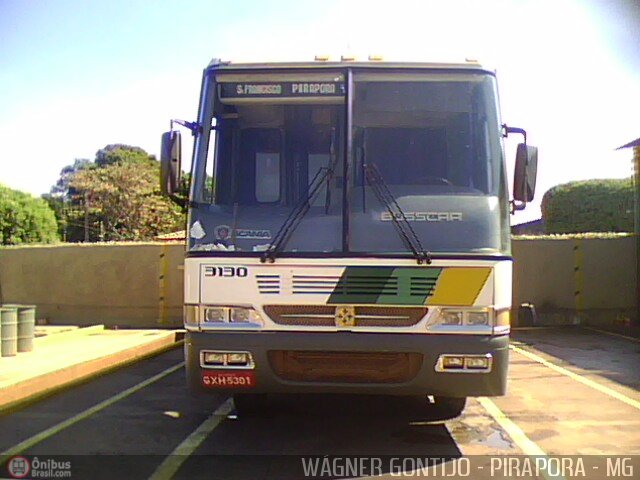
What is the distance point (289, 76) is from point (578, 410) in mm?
4662

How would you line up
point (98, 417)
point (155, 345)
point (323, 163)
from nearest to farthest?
point (323, 163), point (98, 417), point (155, 345)

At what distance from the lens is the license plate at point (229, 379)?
590cm

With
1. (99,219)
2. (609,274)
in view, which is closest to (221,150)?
(609,274)

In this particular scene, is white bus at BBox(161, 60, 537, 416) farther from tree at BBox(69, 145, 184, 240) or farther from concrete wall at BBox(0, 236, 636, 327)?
tree at BBox(69, 145, 184, 240)

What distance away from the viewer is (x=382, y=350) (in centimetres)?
578

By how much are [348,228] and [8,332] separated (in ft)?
27.4

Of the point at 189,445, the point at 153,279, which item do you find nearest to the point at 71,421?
the point at 189,445

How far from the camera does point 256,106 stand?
641 centimetres

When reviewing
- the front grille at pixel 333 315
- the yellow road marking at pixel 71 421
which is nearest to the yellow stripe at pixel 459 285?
the front grille at pixel 333 315

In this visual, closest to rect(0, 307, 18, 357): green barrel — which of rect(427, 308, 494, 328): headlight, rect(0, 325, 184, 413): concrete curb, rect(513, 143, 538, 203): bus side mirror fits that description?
rect(0, 325, 184, 413): concrete curb

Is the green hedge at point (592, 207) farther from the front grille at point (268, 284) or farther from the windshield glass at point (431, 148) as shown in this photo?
the front grille at point (268, 284)

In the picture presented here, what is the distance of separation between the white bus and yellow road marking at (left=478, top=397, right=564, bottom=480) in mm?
700

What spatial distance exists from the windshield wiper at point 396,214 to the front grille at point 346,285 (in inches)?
10.9

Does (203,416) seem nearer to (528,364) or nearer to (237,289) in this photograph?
(237,289)
